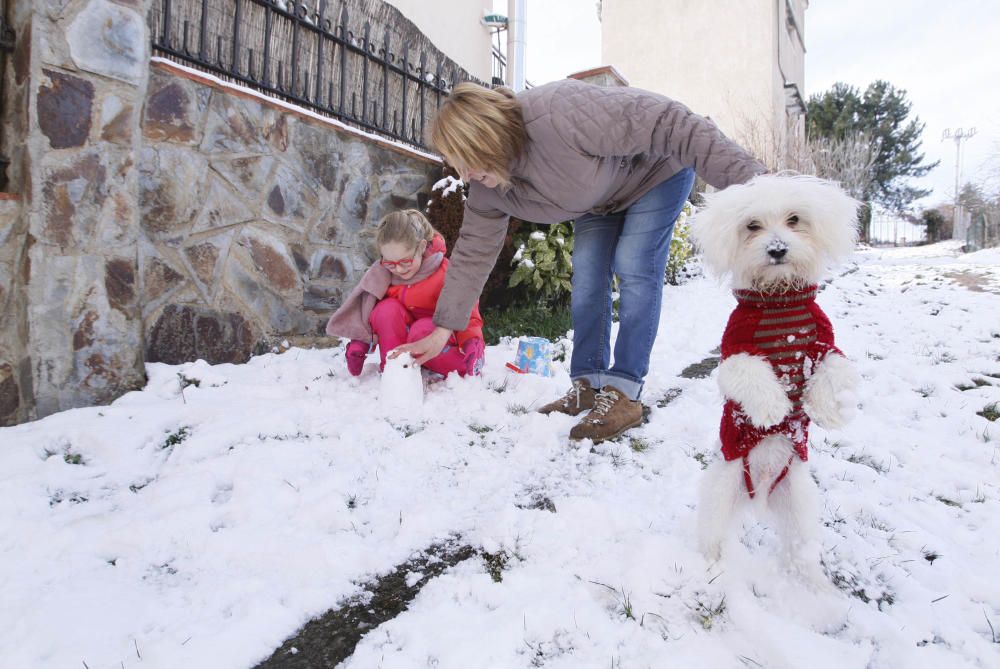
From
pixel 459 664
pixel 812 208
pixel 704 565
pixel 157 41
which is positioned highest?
pixel 157 41

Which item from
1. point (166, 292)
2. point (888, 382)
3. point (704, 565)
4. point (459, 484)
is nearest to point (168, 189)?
point (166, 292)

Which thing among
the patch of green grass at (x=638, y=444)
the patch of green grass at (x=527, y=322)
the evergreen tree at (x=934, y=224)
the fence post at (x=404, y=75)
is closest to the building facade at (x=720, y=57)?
the patch of green grass at (x=527, y=322)

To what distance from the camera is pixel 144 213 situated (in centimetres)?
306

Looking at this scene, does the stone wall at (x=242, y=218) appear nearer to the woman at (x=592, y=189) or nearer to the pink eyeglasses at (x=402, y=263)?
the pink eyeglasses at (x=402, y=263)

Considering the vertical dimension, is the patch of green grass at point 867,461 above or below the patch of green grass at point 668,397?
below

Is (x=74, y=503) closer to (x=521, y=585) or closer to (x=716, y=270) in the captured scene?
(x=521, y=585)

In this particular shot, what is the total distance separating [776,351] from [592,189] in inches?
41.9

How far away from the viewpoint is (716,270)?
1.54 meters

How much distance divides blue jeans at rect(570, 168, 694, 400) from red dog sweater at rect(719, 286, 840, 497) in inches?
38.9

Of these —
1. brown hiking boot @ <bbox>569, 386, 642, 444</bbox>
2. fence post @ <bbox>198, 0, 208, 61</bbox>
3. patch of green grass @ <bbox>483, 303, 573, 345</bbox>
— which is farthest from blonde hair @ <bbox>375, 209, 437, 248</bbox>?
fence post @ <bbox>198, 0, 208, 61</bbox>

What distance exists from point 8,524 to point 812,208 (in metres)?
2.38

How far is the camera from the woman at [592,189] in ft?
6.70

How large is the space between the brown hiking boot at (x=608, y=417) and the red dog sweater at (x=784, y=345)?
95 centimetres

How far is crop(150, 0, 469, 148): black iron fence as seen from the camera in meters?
3.47
